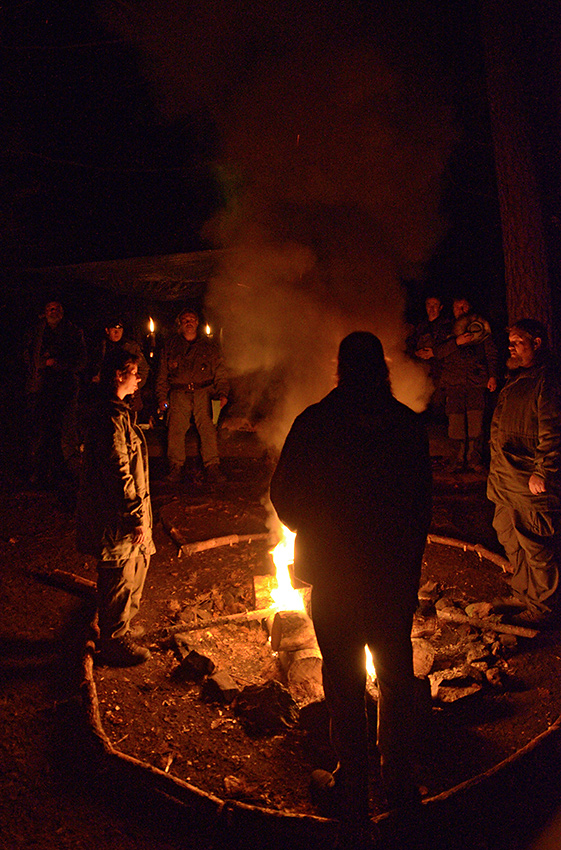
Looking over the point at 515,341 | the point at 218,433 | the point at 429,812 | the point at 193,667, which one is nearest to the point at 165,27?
the point at 218,433

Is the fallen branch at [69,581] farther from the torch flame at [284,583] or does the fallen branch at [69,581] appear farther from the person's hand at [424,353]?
the person's hand at [424,353]

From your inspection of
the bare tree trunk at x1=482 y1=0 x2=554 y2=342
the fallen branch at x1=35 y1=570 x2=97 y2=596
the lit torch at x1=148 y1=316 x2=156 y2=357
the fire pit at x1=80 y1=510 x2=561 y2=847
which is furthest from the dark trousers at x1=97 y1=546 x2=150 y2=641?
the lit torch at x1=148 y1=316 x2=156 y2=357

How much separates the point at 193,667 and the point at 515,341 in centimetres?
345

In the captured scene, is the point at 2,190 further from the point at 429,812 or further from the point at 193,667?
the point at 429,812

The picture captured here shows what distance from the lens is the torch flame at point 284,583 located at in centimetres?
438

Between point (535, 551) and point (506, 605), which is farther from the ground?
point (535, 551)

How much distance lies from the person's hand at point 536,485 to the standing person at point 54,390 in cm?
577

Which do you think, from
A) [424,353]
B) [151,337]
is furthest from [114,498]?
[151,337]

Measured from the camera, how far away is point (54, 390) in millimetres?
7191

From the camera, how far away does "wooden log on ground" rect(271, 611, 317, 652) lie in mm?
3768

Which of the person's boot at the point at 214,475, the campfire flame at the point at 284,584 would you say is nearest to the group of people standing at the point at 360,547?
the campfire flame at the point at 284,584

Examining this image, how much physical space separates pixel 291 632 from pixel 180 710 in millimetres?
946

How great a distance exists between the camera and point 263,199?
352 inches

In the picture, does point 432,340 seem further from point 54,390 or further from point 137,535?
point 137,535
